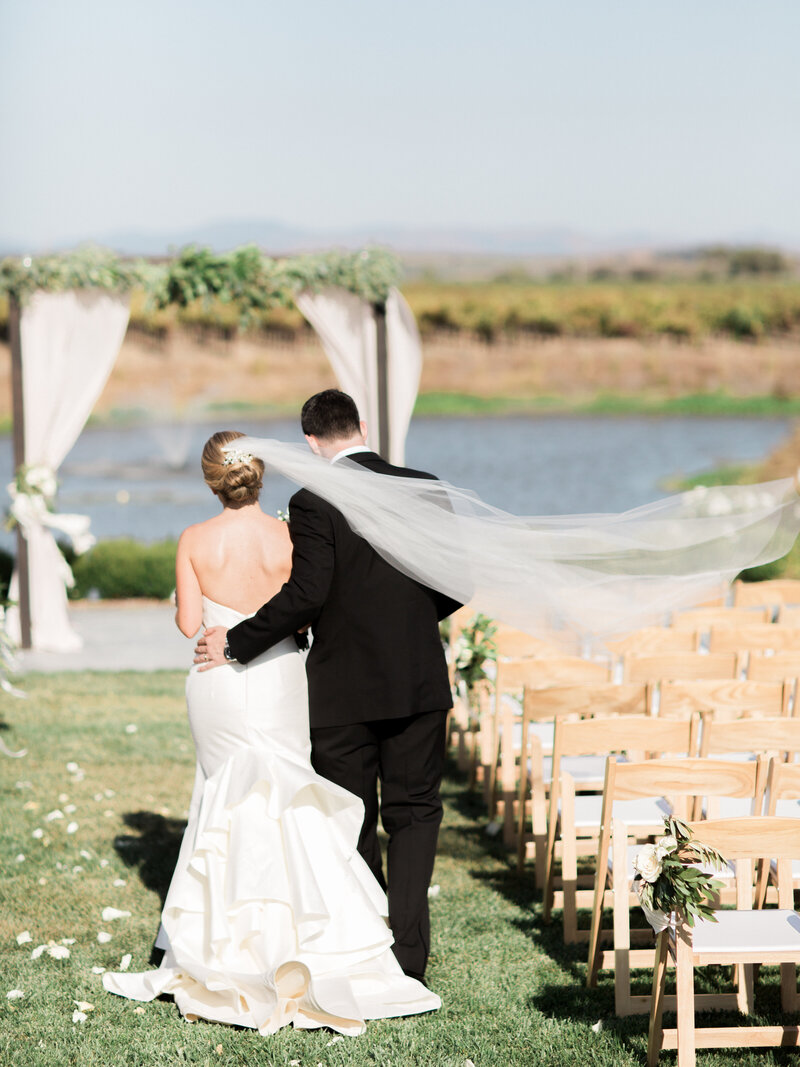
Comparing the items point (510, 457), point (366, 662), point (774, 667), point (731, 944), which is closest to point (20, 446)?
point (774, 667)

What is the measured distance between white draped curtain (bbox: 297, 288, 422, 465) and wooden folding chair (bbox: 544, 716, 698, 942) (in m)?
6.34

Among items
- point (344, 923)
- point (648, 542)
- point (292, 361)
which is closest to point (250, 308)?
point (648, 542)

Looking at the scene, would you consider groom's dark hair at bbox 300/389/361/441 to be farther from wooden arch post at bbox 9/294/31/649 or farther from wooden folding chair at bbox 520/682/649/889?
wooden arch post at bbox 9/294/31/649

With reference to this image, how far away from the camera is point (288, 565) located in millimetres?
3980

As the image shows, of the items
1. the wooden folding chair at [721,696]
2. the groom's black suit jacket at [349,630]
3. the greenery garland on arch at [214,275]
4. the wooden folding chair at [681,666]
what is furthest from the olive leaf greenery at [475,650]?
the greenery garland on arch at [214,275]

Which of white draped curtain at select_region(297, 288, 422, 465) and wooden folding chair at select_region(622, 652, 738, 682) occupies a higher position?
white draped curtain at select_region(297, 288, 422, 465)

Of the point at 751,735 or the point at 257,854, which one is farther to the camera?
the point at 751,735

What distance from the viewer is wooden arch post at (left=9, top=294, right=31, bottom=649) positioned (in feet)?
32.5

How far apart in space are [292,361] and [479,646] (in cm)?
4153

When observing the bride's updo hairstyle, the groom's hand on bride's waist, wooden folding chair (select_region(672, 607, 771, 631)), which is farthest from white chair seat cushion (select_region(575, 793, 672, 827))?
wooden folding chair (select_region(672, 607, 771, 631))

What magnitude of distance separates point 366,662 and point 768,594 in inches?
178

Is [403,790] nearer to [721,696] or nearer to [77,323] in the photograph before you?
[721,696]

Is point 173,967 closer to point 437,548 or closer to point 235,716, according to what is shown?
point 235,716

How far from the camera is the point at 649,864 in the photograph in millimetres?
3113
